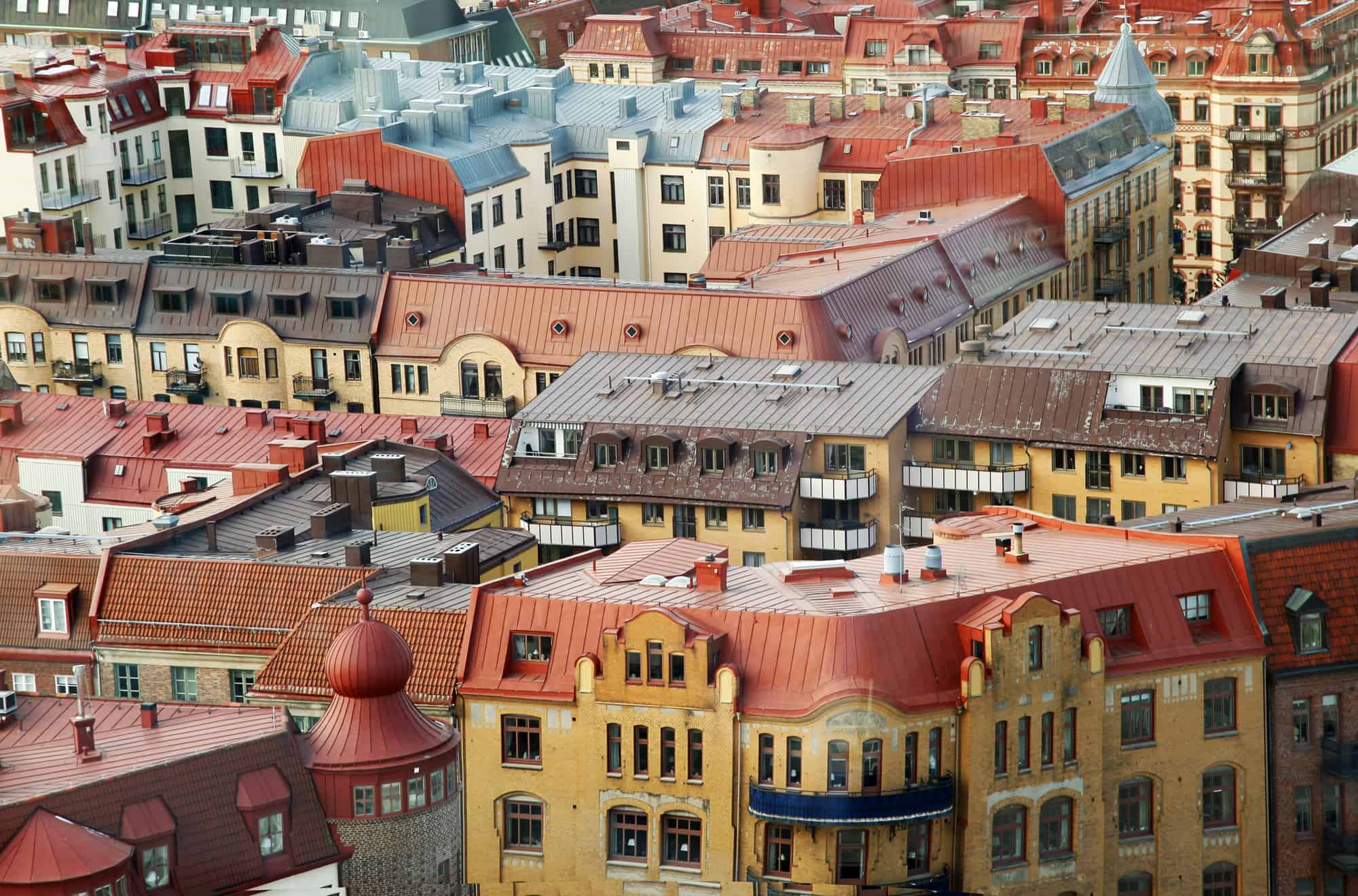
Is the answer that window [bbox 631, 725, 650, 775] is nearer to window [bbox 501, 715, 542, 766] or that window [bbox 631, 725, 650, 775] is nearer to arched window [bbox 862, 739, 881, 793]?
window [bbox 501, 715, 542, 766]

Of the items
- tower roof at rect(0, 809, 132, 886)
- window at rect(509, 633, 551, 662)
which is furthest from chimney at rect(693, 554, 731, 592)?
tower roof at rect(0, 809, 132, 886)

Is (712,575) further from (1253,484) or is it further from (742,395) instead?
(1253,484)

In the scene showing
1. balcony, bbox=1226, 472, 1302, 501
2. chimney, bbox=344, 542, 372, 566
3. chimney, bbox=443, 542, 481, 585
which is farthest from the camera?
balcony, bbox=1226, 472, 1302, 501

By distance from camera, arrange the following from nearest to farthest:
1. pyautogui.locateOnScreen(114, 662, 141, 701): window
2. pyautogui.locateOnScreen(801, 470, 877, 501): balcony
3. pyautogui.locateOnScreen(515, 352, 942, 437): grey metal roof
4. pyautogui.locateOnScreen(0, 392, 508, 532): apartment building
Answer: pyautogui.locateOnScreen(114, 662, 141, 701): window
pyautogui.locateOnScreen(801, 470, 877, 501): balcony
pyautogui.locateOnScreen(515, 352, 942, 437): grey metal roof
pyautogui.locateOnScreen(0, 392, 508, 532): apartment building

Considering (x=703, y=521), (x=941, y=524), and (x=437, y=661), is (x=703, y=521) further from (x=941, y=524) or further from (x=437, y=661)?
(x=437, y=661)

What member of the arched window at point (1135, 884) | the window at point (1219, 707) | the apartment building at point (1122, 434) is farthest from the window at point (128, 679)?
the window at point (1219, 707)

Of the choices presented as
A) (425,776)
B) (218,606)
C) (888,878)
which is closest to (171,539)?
(218,606)

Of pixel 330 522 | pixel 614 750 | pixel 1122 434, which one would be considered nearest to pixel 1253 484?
pixel 1122 434
